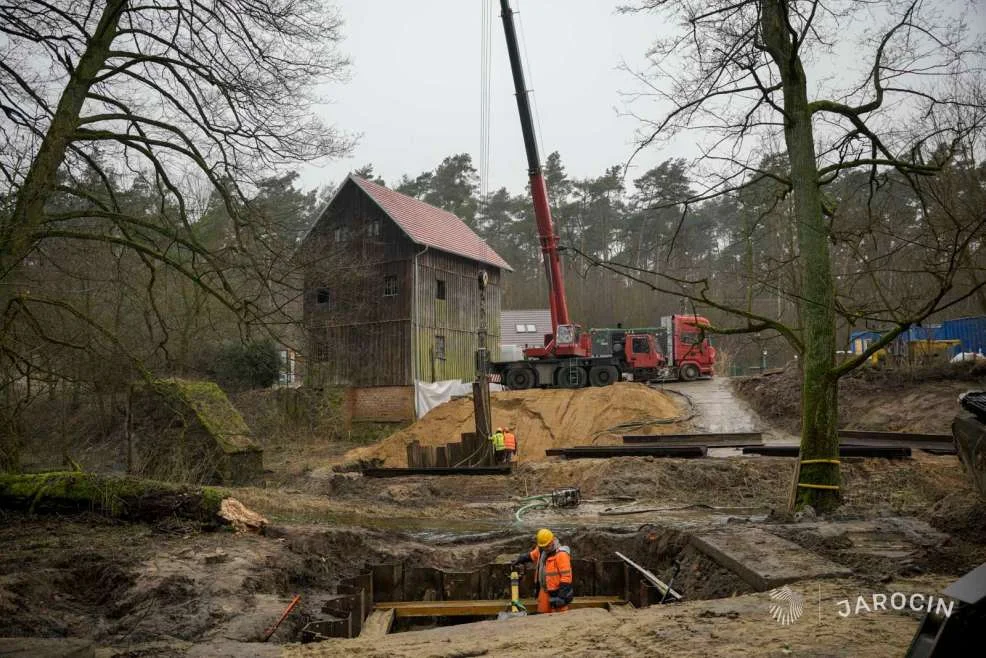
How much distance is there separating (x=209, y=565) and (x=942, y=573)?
645cm

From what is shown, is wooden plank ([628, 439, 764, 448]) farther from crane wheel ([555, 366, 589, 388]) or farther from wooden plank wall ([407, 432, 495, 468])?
crane wheel ([555, 366, 589, 388])

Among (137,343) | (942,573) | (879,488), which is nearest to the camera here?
(942,573)

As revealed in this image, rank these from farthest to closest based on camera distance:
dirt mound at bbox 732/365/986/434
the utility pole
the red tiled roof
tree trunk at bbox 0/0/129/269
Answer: the red tiled roof < dirt mound at bbox 732/365/986/434 < the utility pole < tree trunk at bbox 0/0/129/269

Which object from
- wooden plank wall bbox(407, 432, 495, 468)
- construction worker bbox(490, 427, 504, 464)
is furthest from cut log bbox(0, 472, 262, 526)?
wooden plank wall bbox(407, 432, 495, 468)

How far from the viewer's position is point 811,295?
860cm

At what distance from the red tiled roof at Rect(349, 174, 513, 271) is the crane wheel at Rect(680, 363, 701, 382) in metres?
9.04

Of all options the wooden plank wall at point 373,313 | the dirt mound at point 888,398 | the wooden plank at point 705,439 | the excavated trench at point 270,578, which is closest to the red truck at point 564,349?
the dirt mound at point 888,398

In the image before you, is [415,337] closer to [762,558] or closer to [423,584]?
[423,584]

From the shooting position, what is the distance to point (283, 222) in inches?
392

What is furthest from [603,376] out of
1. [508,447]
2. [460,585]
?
[460,585]

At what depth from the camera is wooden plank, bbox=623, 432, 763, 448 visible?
1942cm

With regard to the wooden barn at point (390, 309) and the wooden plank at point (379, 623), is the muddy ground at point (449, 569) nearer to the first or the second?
the wooden plank at point (379, 623)

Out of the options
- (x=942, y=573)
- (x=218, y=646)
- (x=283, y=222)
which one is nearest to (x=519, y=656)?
A: (x=218, y=646)

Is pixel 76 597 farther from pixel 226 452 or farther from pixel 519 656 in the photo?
pixel 226 452
